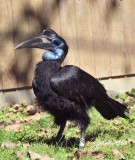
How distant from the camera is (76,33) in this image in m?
7.95

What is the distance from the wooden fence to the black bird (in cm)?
226

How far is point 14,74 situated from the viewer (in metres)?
7.74

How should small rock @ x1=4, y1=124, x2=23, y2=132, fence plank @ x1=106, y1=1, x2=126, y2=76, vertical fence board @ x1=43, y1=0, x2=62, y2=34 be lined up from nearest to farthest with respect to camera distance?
1. small rock @ x1=4, y1=124, x2=23, y2=132
2. vertical fence board @ x1=43, y1=0, x2=62, y2=34
3. fence plank @ x1=106, y1=1, x2=126, y2=76

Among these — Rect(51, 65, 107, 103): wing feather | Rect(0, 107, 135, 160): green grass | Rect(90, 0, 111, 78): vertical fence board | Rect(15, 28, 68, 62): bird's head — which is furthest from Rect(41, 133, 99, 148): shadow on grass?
Rect(90, 0, 111, 78): vertical fence board

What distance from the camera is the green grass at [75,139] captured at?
495cm

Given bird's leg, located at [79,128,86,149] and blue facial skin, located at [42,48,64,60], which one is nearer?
bird's leg, located at [79,128,86,149]

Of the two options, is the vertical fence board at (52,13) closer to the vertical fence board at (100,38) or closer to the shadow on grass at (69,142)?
the vertical fence board at (100,38)

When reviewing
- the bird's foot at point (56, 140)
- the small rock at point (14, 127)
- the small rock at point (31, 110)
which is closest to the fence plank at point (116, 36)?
the small rock at point (31, 110)

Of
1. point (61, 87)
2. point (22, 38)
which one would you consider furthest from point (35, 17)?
point (61, 87)

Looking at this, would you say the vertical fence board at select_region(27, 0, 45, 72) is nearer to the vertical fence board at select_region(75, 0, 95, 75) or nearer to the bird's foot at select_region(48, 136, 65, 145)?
the vertical fence board at select_region(75, 0, 95, 75)

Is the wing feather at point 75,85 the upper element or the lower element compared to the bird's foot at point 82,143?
upper

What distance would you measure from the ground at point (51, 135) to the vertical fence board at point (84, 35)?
2.85 ft

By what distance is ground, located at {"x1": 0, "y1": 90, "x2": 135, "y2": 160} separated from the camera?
16.0 ft

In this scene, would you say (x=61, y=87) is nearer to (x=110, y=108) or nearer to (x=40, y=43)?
(x=40, y=43)
